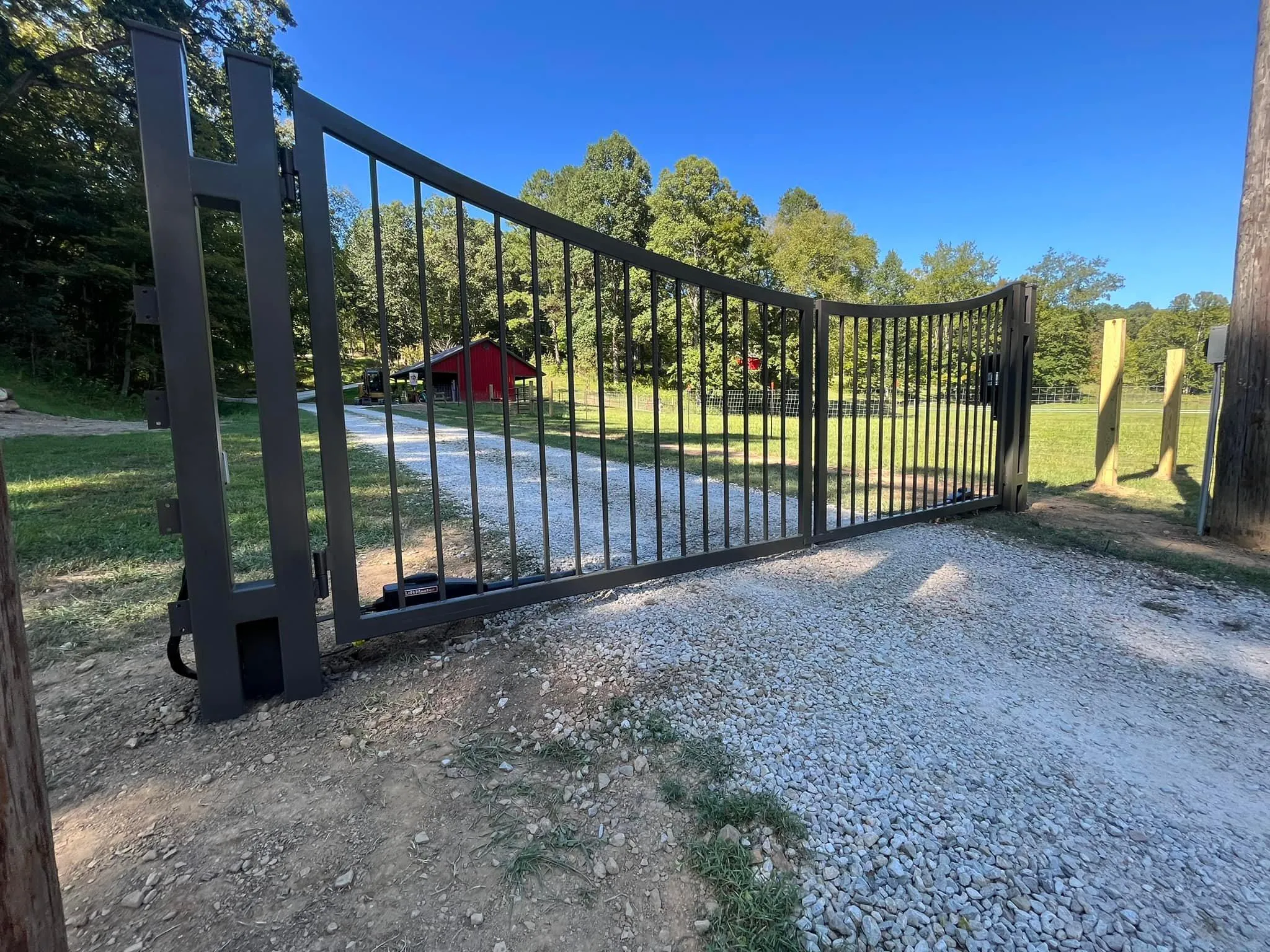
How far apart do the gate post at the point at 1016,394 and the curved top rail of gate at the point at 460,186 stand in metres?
3.14

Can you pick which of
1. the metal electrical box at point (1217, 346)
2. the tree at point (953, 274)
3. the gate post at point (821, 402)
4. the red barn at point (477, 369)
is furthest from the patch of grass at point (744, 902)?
the tree at point (953, 274)

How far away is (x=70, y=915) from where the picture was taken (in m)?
1.25

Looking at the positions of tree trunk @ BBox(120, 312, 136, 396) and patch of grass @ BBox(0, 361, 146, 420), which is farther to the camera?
tree trunk @ BBox(120, 312, 136, 396)

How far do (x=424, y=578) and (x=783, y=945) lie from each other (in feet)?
6.48

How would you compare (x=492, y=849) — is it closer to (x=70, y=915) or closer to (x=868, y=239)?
(x=70, y=915)

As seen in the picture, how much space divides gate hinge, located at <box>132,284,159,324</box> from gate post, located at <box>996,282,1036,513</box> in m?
5.60

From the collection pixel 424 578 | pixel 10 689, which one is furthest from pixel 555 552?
pixel 10 689

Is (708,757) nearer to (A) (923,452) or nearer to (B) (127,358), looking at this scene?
(A) (923,452)

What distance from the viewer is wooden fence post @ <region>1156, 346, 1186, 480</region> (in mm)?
6438

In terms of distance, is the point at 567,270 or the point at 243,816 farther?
the point at 567,270

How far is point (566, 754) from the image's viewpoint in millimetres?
1820

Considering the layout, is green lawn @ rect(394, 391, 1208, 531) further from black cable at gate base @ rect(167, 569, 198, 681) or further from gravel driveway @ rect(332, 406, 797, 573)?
black cable at gate base @ rect(167, 569, 198, 681)

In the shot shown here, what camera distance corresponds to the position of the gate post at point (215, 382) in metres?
1.79

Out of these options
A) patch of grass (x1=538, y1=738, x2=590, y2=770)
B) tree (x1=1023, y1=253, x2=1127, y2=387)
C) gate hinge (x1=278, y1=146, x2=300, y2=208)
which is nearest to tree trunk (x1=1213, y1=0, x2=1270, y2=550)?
patch of grass (x1=538, y1=738, x2=590, y2=770)
